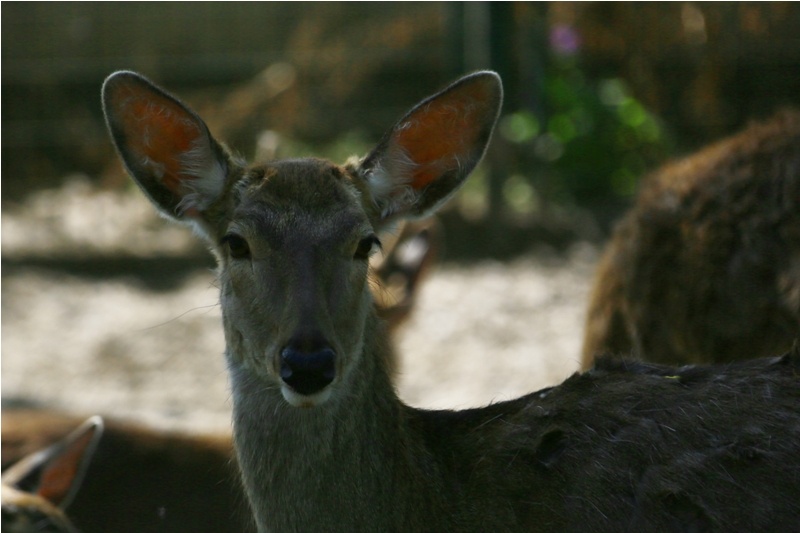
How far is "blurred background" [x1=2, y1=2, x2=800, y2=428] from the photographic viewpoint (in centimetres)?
935

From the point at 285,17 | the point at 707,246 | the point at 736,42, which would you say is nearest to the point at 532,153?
the point at 736,42

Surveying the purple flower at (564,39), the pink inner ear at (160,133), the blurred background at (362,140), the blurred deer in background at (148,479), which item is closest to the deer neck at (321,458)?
the pink inner ear at (160,133)

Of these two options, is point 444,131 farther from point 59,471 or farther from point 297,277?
point 59,471

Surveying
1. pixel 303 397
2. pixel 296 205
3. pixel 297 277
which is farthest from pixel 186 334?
pixel 303 397

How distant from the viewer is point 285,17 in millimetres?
15391

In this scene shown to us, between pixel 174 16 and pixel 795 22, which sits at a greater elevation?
pixel 174 16

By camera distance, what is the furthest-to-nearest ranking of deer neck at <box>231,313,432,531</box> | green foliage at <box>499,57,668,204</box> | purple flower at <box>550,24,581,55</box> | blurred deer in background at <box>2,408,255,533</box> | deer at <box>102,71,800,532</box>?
purple flower at <box>550,24,581,55</box> < green foliage at <box>499,57,668,204</box> < blurred deer in background at <box>2,408,255,533</box> < deer neck at <box>231,313,432,531</box> < deer at <box>102,71,800,532</box>

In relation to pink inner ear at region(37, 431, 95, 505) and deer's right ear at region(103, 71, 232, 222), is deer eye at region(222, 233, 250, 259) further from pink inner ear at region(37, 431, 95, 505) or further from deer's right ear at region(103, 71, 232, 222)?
pink inner ear at region(37, 431, 95, 505)

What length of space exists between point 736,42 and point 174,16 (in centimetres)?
791

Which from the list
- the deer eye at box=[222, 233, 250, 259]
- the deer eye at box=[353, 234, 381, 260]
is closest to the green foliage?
the deer eye at box=[353, 234, 381, 260]

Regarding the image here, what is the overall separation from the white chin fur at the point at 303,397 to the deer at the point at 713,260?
2.03 m

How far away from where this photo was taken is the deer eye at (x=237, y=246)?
3750 mm

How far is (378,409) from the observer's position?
3.82 m

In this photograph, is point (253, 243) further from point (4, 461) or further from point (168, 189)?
point (4, 461)
